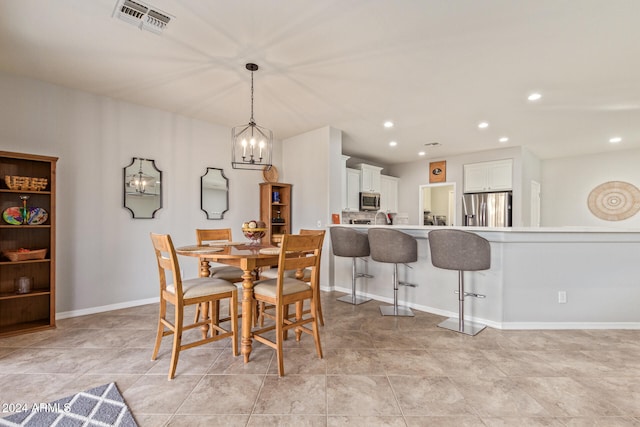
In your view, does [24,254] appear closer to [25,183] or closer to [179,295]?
[25,183]

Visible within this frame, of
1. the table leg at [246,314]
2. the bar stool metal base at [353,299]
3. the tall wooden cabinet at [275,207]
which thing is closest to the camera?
the table leg at [246,314]

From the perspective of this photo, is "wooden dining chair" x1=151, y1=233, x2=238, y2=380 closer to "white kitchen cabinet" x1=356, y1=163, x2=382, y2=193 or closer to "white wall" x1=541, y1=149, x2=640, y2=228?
"white kitchen cabinet" x1=356, y1=163, x2=382, y2=193

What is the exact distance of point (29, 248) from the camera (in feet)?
9.68

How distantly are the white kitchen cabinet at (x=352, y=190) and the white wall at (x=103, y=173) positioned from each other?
2763 mm

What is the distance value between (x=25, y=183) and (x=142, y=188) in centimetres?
107

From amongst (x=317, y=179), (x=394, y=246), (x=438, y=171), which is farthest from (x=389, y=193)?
(x=394, y=246)

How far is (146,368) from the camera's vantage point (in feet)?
6.94

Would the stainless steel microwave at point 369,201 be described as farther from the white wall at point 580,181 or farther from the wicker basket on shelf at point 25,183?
the wicker basket on shelf at point 25,183

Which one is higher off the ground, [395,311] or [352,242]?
[352,242]

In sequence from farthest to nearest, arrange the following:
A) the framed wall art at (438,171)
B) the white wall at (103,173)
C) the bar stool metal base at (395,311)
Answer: the framed wall art at (438,171) < the bar stool metal base at (395,311) < the white wall at (103,173)

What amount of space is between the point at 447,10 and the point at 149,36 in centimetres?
221

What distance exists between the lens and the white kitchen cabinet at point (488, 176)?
18.6 feet

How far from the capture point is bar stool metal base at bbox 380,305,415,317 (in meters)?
3.31

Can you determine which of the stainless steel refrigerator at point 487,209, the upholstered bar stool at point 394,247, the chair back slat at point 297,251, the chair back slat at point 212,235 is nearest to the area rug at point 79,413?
the chair back slat at point 297,251
